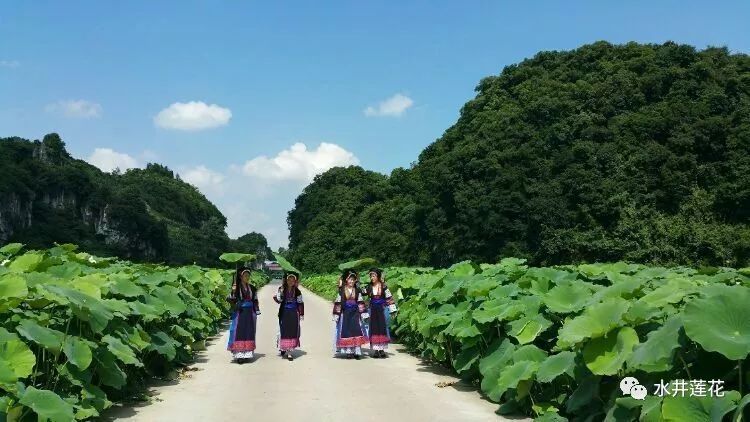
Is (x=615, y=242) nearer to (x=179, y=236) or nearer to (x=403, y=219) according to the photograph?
(x=403, y=219)

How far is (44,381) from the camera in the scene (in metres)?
5.41

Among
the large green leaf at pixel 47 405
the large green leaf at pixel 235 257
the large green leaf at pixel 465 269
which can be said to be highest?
the large green leaf at pixel 235 257

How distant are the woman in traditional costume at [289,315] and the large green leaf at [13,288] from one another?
6.14 m

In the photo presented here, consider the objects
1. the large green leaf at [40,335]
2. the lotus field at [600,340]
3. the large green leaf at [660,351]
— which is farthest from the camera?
the large green leaf at [40,335]

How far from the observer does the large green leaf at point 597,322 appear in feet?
15.4

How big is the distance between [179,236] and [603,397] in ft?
295

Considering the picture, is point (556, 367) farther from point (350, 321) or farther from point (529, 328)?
point (350, 321)

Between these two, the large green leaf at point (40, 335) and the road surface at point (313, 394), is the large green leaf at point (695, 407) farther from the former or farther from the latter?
the large green leaf at point (40, 335)

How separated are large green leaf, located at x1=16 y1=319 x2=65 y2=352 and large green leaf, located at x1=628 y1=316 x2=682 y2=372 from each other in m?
4.24

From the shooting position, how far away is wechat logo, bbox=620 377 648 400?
165 inches

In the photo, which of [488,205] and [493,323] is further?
[488,205]

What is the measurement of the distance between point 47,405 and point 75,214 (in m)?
71.7

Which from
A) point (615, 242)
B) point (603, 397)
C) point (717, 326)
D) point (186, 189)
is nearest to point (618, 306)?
point (603, 397)

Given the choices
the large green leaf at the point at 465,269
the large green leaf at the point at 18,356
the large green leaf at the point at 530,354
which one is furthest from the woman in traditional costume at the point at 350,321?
the large green leaf at the point at 18,356
